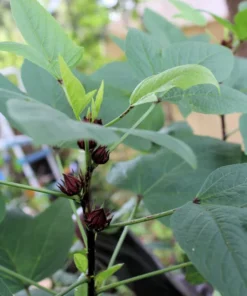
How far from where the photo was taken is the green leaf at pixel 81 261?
0.32 meters

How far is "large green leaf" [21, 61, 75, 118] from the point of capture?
1.32ft

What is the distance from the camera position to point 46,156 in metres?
3.03

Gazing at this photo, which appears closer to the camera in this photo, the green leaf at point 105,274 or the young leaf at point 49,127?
the young leaf at point 49,127

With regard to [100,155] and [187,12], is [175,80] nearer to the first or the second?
[100,155]

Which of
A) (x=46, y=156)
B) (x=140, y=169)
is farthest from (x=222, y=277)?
(x=46, y=156)

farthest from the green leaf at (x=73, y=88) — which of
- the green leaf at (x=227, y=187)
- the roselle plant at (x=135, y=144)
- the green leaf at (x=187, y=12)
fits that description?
the green leaf at (x=187, y=12)

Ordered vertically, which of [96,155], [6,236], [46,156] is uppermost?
[96,155]

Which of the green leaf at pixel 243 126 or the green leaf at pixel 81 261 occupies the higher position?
the green leaf at pixel 243 126

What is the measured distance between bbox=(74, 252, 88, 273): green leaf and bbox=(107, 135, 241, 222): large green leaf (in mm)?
97

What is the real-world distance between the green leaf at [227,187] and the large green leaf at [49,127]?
0.44 ft

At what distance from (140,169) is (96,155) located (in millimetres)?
163

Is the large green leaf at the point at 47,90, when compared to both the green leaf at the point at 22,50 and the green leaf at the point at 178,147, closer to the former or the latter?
the green leaf at the point at 22,50

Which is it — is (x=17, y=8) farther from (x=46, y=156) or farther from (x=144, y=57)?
(x=46, y=156)

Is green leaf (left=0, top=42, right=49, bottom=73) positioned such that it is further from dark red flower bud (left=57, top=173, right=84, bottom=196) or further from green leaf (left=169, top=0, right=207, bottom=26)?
green leaf (left=169, top=0, right=207, bottom=26)
